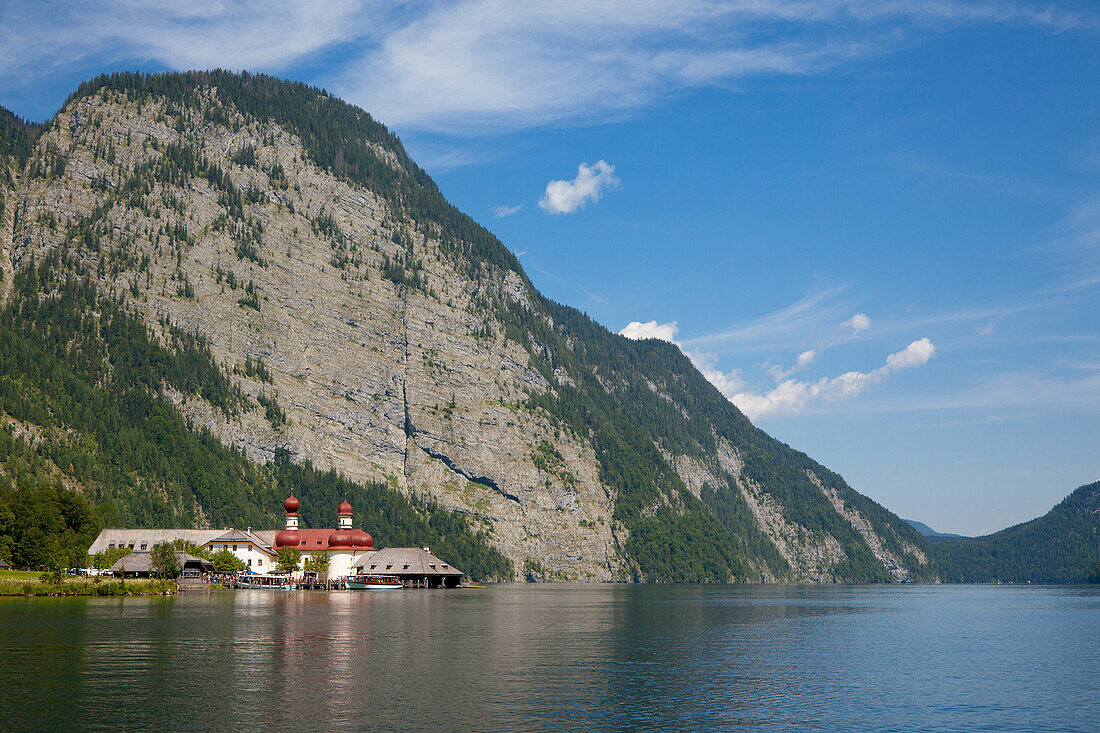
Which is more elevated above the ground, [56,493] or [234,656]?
[56,493]

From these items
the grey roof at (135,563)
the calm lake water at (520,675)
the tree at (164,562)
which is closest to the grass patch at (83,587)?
the grey roof at (135,563)

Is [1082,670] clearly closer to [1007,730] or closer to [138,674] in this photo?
[1007,730]

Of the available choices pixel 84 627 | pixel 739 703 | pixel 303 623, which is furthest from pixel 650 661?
pixel 84 627

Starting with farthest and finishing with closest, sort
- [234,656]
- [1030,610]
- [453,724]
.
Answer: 1. [1030,610]
2. [234,656]
3. [453,724]

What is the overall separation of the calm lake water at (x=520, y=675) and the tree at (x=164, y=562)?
241ft

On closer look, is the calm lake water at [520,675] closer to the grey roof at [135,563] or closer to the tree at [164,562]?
the grey roof at [135,563]

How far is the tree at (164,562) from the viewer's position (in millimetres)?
182512

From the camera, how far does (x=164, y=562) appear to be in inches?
7210

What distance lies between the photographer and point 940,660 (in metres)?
77.9

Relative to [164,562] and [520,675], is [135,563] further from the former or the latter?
[520,675]

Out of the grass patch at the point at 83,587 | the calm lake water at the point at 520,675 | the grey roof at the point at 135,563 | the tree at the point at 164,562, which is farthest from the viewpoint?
the tree at the point at 164,562

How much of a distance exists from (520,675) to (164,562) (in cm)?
14232

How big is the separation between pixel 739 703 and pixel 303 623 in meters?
61.1

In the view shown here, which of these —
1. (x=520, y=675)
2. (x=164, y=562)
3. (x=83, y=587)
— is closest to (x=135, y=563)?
(x=164, y=562)
